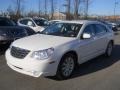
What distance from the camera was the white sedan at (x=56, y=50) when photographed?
5859mm

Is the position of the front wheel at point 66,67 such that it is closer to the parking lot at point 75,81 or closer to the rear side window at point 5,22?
the parking lot at point 75,81

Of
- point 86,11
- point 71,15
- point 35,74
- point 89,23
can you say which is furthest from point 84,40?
point 86,11

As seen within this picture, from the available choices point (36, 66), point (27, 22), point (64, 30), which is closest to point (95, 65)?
point (64, 30)

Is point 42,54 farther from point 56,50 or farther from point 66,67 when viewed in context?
point 66,67

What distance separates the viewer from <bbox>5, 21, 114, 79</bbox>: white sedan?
231 inches

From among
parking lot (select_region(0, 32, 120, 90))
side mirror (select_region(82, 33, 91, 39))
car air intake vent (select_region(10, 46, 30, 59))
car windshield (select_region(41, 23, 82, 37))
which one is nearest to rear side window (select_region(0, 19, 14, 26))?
parking lot (select_region(0, 32, 120, 90))

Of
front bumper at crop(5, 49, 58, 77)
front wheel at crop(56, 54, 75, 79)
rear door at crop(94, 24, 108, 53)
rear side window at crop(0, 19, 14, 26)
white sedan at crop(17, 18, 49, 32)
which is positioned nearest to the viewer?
front bumper at crop(5, 49, 58, 77)

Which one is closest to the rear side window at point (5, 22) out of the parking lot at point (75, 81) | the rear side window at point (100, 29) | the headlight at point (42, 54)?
the parking lot at point (75, 81)

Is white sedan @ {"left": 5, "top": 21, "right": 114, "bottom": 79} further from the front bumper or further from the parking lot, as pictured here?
the parking lot

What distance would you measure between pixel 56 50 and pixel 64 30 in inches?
62.9

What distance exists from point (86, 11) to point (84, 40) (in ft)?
110

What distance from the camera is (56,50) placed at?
6039 millimetres

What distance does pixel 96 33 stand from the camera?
828 cm

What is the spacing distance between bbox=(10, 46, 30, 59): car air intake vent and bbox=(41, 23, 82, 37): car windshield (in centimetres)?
159
